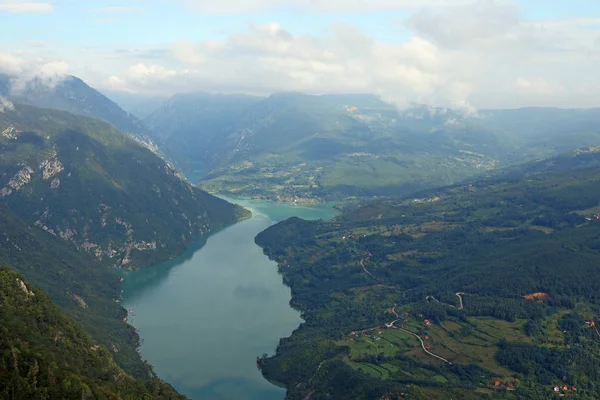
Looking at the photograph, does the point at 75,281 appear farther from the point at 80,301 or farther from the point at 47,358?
the point at 47,358

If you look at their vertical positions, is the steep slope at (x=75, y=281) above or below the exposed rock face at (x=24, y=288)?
below

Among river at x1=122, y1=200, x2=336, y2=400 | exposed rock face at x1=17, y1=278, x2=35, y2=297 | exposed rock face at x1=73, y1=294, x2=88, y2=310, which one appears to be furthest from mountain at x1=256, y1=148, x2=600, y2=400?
exposed rock face at x1=73, y1=294, x2=88, y2=310

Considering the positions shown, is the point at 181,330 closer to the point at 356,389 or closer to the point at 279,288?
the point at 279,288

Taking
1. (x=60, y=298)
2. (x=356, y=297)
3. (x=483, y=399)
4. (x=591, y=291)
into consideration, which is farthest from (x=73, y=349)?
(x=591, y=291)

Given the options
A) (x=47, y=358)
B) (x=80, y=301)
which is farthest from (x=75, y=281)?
(x=47, y=358)

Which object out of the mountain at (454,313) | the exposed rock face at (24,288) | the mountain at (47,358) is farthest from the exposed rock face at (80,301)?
the mountain at (454,313)

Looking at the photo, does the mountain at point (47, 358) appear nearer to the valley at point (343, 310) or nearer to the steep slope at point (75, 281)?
the valley at point (343, 310)
